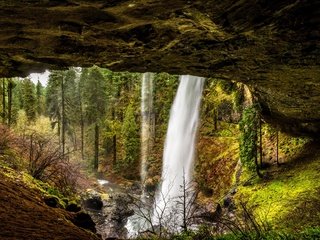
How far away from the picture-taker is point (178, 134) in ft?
105

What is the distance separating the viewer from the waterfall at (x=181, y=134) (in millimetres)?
28852

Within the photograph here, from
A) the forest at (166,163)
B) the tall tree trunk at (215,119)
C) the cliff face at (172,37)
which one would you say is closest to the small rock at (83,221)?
the forest at (166,163)

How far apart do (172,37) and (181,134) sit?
84.7 ft

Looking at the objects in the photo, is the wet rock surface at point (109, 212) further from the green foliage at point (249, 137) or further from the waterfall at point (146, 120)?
the waterfall at point (146, 120)

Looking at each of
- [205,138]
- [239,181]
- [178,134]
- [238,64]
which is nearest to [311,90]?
[238,64]

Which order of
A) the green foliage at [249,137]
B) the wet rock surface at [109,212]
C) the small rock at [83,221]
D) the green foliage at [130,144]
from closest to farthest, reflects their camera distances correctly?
the small rock at [83,221] → the green foliage at [249,137] → the wet rock surface at [109,212] → the green foliage at [130,144]

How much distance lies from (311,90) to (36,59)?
23.5 feet

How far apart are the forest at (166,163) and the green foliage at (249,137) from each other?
0.18ft

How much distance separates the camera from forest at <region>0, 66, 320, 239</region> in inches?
406

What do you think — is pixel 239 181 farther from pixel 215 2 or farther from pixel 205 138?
pixel 215 2

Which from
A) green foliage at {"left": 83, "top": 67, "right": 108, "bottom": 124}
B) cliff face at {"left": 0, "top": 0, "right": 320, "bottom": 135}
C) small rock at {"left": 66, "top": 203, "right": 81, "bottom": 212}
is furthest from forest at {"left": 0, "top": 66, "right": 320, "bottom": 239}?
cliff face at {"left": 0, "top": 0, "right": 320, "bottom": 135}

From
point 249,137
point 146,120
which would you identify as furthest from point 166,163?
point 249,137

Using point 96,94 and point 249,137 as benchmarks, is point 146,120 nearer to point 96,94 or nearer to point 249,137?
point 96,94

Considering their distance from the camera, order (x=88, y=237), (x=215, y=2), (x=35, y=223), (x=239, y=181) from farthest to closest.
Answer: (x=239, y=181), (x=88, y=237), (x=35, y=223), (x=215, y=2)
